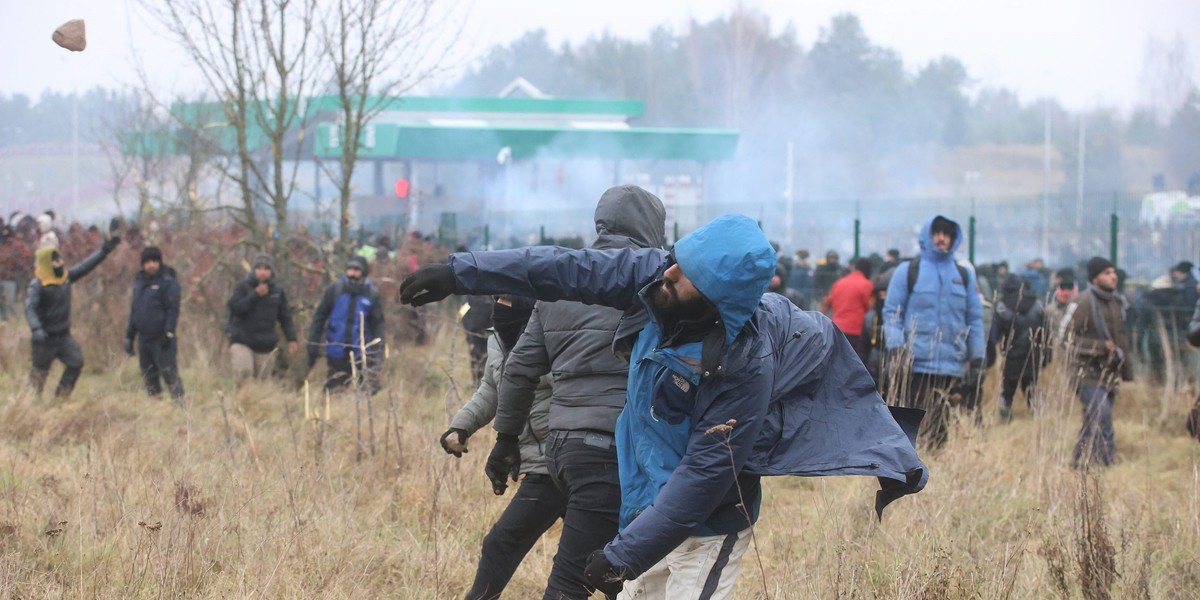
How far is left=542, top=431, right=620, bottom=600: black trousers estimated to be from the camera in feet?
12.3

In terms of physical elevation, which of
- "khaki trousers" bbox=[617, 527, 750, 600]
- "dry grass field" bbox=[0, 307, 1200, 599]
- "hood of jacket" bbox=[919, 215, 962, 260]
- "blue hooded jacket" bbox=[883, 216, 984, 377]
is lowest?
"dry grass field" bbox=[0, 307, 1200, 599]

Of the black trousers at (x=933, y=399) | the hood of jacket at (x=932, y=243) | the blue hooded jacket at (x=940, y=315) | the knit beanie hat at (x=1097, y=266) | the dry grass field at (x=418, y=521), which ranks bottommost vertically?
the dry grass field at (x=418, y=521)

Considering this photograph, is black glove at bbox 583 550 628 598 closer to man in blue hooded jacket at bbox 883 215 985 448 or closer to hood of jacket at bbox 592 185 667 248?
hood of jacket at bbox 592 185 667 248

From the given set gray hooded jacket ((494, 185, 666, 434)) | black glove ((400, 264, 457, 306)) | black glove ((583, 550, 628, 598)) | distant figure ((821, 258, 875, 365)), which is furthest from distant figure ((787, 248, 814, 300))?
black glove ((400, 264, 457, 306))

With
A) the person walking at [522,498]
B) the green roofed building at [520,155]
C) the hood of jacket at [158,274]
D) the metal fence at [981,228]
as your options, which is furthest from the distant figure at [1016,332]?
the green roofed building at [520,155]

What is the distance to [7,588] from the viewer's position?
411cm

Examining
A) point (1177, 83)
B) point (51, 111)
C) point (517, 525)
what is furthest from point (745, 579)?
point (1177, 83)

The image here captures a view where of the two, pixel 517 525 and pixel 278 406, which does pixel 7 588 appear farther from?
pixel 278 406

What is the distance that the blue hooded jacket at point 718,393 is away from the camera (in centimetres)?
285

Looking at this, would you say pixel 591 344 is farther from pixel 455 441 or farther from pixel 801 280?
pixel 801 280

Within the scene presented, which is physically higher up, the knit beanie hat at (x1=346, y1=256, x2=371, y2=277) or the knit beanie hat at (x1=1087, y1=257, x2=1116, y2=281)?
the knit beanie hat at (x1=1087, y1=257, x2=1116, y2=281)

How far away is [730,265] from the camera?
2.78 m

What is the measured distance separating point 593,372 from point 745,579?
189 cm

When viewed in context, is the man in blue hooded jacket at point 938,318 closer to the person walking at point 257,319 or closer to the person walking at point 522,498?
the person walking at point 522,498
